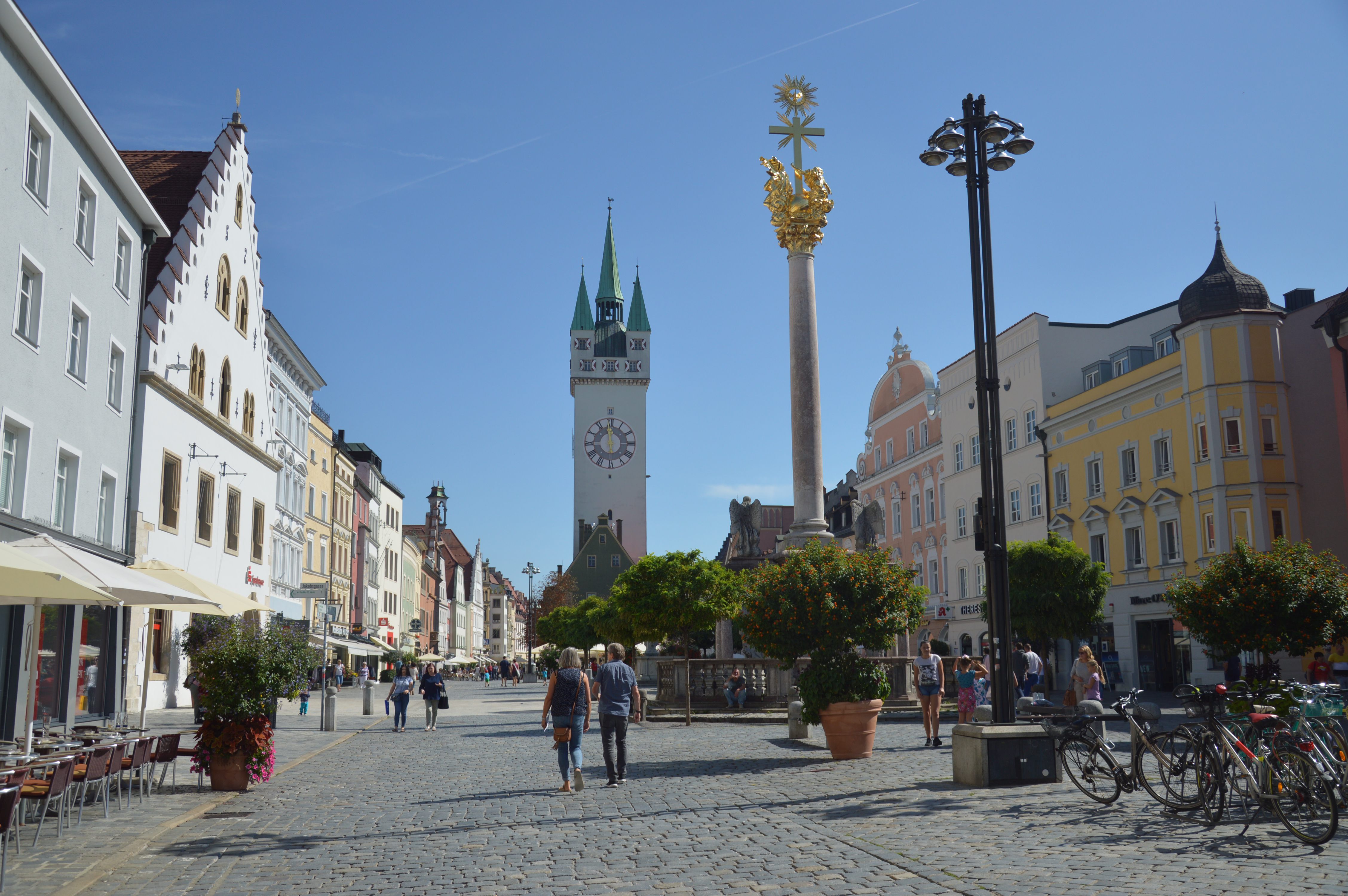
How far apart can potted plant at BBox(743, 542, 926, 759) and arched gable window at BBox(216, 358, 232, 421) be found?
20298 mm

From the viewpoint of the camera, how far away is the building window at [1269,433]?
35.2 meters

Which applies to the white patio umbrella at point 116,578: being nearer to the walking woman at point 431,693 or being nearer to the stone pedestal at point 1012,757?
the stone pedestal at point 1012,757

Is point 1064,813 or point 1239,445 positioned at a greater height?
point 1239,445

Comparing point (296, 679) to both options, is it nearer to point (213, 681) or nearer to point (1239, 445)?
point (213, 681)

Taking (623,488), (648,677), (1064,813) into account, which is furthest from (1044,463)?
(623,488)

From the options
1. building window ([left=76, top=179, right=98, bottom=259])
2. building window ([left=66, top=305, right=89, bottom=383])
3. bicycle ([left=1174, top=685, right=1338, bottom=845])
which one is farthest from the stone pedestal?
building window ([left=76, top=179, right=98, bottom=259])

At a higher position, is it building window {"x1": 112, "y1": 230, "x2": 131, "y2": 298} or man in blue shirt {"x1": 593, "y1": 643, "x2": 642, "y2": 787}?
building window {"x1": 112, "y1": 230, "x2": 131, "y2": 298}

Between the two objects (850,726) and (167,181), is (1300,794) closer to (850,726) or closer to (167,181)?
(850,726)

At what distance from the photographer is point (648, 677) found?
59.9 m

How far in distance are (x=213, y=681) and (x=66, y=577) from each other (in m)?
A: 2.88

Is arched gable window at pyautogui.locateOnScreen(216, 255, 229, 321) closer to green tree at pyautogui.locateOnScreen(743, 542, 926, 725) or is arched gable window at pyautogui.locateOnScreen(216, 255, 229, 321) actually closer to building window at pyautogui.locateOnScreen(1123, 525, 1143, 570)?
green tree at pyautogui.locateOnScreen(743, 542, 926, 725)

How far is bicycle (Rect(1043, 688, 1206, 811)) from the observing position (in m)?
10.3

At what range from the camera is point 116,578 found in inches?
513

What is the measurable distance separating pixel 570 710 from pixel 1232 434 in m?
29.3
